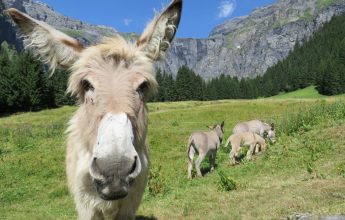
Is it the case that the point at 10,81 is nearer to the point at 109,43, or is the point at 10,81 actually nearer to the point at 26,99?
the point at 26,99

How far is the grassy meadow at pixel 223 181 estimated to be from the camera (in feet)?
36.0

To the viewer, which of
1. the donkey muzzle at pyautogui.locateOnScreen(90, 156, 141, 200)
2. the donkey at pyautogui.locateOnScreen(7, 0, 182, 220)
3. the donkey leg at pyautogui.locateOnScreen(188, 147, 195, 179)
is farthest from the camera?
the donkey leg at pyautogui.locateOnScreen(188, 147, 195, 179)

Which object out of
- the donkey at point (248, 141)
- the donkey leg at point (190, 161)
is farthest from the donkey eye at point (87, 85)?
the donkey at point (248, 141)

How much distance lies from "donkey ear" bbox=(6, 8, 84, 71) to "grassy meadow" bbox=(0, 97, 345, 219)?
21.2 feet

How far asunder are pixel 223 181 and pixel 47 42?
31.8 ft

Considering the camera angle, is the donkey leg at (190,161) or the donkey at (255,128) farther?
the donkey at (255,128)

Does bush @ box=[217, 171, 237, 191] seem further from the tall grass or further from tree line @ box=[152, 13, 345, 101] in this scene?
tree line @ box=[152, 13, 345, 101]

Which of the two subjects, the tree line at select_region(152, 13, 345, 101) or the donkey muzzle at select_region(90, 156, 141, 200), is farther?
the tree line at select_region(152, 13, 345, 101)

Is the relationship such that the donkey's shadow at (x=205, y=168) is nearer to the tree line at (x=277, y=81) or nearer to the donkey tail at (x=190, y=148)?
the donkey tail at (x=190, y=148)

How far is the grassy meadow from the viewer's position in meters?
11.0

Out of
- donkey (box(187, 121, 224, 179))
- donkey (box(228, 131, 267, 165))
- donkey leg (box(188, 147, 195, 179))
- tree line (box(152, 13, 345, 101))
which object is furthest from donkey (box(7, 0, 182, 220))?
tree line (box(152, 13, 345, 101))

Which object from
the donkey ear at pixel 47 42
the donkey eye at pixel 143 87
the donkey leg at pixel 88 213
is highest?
the donkey ear at pixel 47 42

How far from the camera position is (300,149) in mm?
17953

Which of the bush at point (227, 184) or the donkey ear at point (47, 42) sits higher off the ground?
the donkey ear at point (47, 42)
